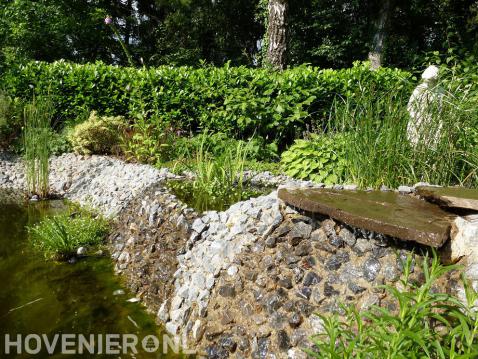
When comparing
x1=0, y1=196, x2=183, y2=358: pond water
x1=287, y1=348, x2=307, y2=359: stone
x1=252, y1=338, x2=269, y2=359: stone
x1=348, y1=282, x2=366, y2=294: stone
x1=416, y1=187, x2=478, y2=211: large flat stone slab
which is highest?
x1=416, y1=187, x2=478, y2=211: large flat stone slab

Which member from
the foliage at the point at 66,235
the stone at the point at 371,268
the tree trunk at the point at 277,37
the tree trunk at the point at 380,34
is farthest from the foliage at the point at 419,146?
the tree trunk at the point at 380,34

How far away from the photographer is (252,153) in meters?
6.40

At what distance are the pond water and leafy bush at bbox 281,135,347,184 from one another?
2653 mm

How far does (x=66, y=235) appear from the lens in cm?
380

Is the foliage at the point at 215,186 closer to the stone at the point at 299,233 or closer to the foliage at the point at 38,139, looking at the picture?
the stone at the point at 299,233

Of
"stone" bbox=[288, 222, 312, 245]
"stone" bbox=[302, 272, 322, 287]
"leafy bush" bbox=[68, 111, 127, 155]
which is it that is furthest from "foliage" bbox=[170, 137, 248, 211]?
"leafy bush" bbox=[68, 111, 127, 155]

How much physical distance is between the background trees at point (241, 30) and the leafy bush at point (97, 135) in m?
6.79

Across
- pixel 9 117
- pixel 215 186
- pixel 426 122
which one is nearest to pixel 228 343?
pixel 215 186

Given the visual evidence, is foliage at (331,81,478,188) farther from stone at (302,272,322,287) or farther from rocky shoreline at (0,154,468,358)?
stone at (302,272,322,287)

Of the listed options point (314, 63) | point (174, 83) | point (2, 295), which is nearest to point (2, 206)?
point (2, 295)

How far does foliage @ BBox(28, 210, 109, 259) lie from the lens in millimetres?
3771

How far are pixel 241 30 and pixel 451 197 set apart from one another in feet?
50.2

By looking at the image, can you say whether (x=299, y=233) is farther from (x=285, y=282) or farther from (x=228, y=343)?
(x=228, y=343)

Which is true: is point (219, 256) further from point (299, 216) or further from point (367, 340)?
point (367, 340)
